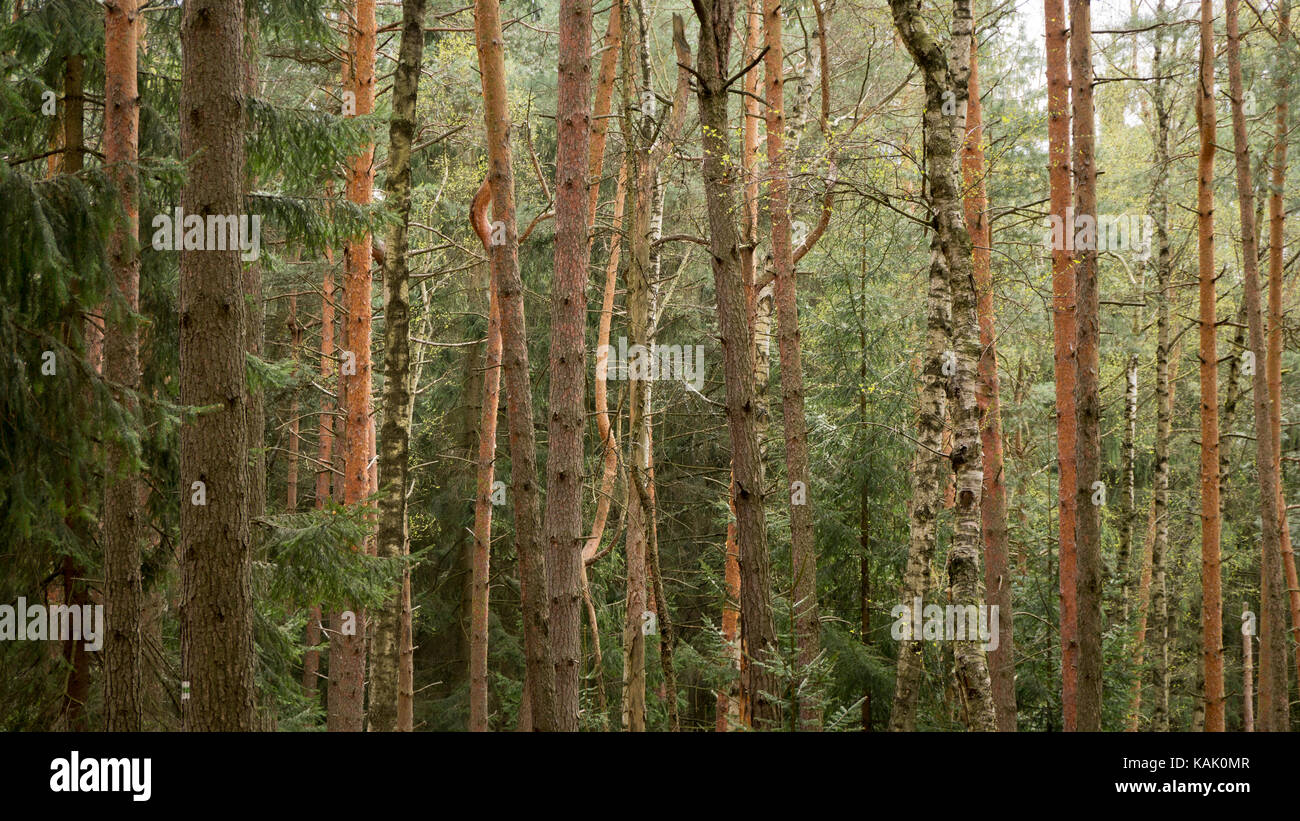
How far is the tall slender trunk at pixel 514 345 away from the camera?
26.4 feet

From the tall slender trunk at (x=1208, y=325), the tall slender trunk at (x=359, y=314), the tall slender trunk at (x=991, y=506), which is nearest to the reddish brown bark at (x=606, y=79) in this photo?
the tall slender trunk at (x=359, y=314)

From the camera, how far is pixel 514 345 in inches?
328

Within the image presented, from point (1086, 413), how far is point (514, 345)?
4.92 meters

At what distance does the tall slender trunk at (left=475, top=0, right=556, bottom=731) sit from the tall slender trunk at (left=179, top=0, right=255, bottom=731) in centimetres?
291

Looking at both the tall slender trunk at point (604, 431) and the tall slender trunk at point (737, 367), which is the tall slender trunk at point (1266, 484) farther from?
the tall slender trunk at point (604, 431)

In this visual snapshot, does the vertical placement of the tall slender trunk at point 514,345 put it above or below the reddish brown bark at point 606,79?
below

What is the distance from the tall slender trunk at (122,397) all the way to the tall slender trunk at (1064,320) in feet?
26.3

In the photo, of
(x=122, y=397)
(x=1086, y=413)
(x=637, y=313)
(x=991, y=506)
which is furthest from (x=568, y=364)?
(x=991, y=506)

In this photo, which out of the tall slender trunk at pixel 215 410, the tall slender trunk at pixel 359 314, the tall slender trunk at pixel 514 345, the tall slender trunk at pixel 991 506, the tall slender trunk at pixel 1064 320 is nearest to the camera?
the tall slender trunk at pixel 215 410

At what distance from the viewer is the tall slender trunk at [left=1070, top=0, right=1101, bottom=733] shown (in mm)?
7598

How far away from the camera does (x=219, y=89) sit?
210 inches
